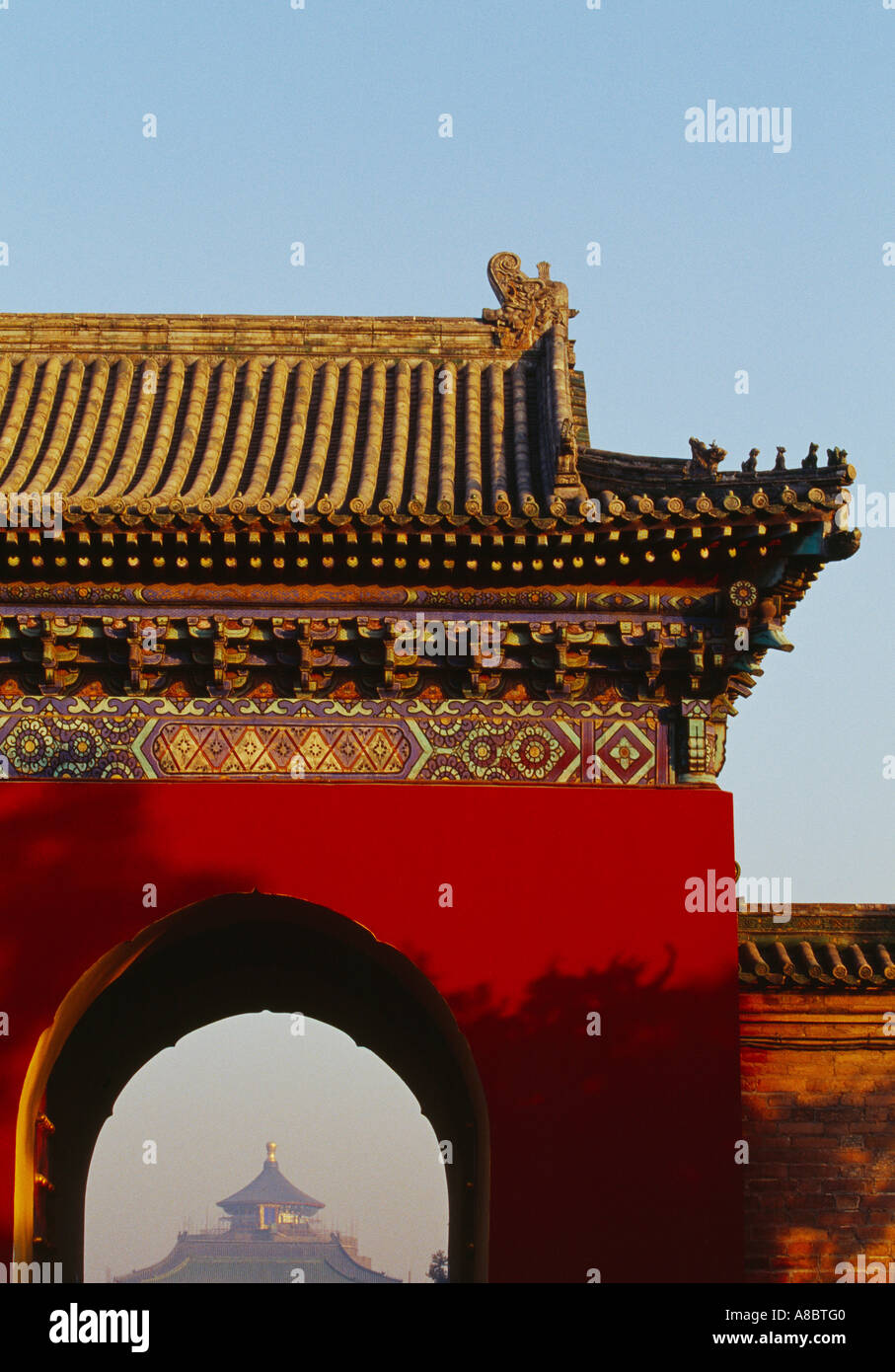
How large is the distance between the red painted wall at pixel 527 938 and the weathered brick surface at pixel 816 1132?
56 cm

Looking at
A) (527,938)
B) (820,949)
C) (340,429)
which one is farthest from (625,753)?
(340,429)

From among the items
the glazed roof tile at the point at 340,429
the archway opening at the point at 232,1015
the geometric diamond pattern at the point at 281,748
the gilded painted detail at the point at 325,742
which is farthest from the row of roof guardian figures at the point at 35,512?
the archway opening at the point at 232,1015

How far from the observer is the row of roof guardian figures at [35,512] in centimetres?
1039

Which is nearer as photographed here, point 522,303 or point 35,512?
point 35,512

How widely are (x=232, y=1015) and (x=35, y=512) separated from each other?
17.7ft

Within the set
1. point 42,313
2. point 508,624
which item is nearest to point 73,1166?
point 508,624

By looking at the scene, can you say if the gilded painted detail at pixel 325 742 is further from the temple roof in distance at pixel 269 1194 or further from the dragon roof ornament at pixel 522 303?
the temple roof in distance at pixel 269 1194

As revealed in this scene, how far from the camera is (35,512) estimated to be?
34.2ft

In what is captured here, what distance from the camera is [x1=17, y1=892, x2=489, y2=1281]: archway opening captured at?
1234cm

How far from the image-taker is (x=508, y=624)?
10820 millimetres

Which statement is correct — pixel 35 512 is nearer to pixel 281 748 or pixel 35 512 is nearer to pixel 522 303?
pixel 281 748

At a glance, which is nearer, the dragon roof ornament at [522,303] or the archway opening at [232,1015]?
the archway opening at [232,1015]

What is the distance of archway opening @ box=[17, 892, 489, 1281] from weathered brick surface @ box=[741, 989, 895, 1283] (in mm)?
1889
